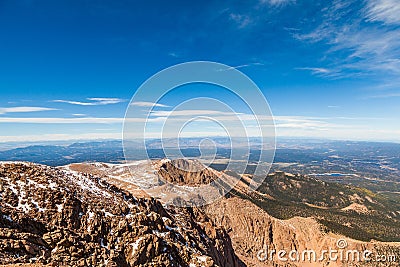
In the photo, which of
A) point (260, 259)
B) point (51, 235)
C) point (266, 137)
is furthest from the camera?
point (260, 259)

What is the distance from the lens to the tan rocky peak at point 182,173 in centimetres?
13012

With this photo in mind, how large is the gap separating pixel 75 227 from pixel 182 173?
121 metres

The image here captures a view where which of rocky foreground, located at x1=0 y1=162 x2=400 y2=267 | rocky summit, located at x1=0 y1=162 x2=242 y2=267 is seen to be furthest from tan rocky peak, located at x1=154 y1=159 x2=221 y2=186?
rocky summit, located at x1=0 y1=162 x2=242 y2=267

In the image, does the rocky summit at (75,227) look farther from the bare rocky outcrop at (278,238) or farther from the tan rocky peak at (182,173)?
the tan rocky peak at (182,173)

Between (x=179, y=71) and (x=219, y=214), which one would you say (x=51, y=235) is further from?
(x=219, y=214)

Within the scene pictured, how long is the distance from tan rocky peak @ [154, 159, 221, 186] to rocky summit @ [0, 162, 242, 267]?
8152cm

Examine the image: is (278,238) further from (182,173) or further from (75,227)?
(75,227)

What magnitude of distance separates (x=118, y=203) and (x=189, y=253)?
12.9 metres

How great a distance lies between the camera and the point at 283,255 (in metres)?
102

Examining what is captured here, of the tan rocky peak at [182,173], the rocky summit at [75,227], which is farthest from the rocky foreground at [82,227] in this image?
the tan rocky peak at [182,173]

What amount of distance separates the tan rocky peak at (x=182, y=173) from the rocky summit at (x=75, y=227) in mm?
81516

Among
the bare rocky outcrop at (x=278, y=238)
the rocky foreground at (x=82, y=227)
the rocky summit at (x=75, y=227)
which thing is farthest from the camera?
the bare rocky outcrop at (x=278, y=238)

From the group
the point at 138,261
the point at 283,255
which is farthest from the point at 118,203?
the point at 283,255

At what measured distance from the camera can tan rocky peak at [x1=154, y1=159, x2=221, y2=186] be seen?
130125 millimetres
